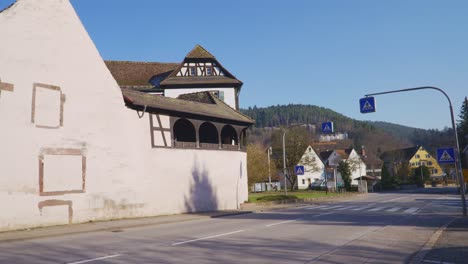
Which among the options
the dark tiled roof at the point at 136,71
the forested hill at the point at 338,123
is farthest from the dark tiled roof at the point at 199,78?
the forested hill at the point at 338,123

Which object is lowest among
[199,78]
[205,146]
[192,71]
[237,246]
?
[237,246]

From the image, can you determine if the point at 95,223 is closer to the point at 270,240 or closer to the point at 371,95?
the point at 270,240

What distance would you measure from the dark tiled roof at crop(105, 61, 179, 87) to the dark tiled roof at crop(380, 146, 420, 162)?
3164 inches

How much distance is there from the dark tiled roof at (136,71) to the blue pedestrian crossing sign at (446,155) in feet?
104

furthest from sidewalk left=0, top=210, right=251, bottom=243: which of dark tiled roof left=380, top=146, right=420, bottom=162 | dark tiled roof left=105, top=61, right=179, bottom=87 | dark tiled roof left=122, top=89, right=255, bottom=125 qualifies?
dark tiled roof left=380, top=146, right=420, bottom=162

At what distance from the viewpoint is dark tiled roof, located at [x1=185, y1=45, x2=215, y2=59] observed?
4453cm

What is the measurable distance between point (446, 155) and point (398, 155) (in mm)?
97798

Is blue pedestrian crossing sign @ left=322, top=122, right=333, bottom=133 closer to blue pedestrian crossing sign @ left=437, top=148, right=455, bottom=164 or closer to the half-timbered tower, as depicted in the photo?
blue pedestrian crossing sign @ left=437, top=148, right=455, bottom=164

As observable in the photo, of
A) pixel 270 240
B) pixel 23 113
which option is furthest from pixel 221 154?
pixel 270 240

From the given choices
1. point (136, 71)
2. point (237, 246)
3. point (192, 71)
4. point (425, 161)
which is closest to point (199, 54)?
point (192, 71)

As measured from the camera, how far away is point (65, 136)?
18781 millimetres

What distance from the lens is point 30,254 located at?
10.3 metres

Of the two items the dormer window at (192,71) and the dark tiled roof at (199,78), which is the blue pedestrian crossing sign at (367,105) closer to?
the dark tiled roof at (199,78)

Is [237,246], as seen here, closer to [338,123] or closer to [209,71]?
[209,71]
